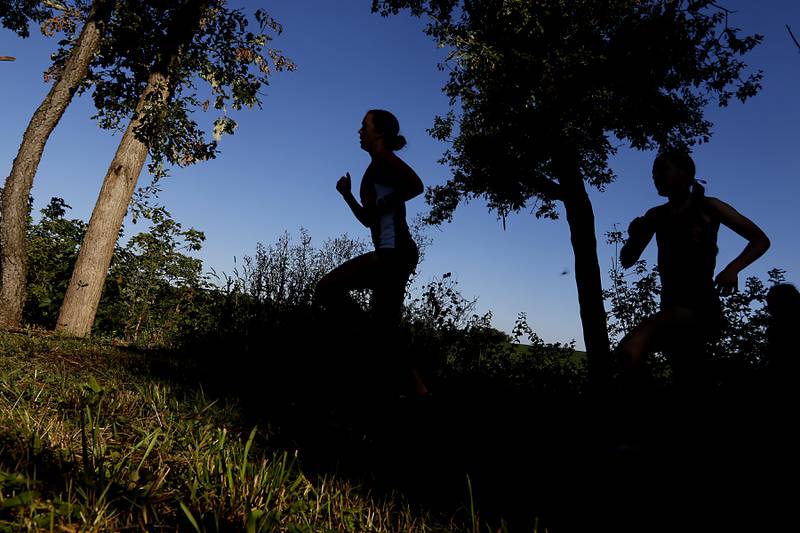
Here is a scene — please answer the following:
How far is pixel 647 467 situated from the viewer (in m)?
2.26

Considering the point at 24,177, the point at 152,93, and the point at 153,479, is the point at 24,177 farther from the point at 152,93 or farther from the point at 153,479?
the point at 153,479

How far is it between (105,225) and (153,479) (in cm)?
811

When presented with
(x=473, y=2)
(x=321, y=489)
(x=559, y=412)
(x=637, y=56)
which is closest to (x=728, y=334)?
(x=559, y=412)

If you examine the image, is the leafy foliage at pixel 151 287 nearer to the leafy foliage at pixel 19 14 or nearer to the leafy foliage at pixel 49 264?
the leafy foliage at pixel 49 264

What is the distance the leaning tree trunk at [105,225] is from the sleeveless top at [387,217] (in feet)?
21.9

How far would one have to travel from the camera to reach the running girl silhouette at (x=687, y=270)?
2615 millimetres

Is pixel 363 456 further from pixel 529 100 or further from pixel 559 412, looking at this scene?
pixel 529 100

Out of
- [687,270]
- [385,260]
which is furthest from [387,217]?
[687,270]

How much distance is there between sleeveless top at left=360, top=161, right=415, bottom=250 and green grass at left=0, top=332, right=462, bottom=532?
4.98 feet

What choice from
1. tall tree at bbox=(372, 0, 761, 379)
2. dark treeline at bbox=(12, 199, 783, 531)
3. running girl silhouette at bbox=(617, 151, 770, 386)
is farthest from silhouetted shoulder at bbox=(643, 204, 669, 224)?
tall tree at bbox=(372, 0, 761, 379)

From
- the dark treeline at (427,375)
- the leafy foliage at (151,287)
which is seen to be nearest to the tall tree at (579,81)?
the dark treeline at (427,375)

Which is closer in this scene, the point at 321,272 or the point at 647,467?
the point at 647,467

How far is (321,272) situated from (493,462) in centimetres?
705

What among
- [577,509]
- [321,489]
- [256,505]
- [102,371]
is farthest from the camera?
[102,371]
